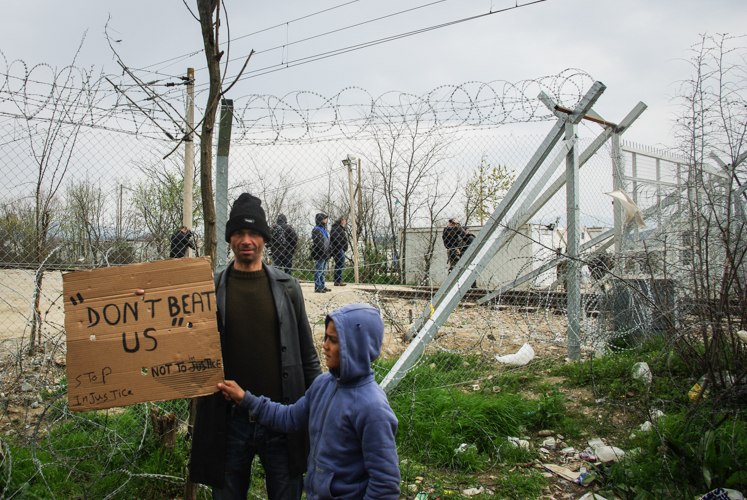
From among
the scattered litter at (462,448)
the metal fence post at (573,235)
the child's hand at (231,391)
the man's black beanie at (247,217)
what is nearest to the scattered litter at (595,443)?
the scattered litter at (462,448)

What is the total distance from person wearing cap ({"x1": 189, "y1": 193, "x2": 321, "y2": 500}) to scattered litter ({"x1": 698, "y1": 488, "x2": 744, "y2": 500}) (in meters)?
2.14

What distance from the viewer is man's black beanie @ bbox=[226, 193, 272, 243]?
83.4 inches

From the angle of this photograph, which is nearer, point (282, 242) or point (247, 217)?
point (247, 217)

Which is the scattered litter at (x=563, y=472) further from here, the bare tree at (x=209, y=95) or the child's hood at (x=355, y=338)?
the bare tree at (x=209, y=95)

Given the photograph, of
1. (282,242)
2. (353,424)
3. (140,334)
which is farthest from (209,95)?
(282,242)

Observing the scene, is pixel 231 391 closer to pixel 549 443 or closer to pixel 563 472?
pixel 563 472

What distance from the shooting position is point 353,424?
1.61m

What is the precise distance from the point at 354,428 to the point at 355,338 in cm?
32

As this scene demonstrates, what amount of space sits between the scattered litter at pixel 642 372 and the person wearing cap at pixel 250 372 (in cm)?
364

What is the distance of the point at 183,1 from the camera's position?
2266 millimetres

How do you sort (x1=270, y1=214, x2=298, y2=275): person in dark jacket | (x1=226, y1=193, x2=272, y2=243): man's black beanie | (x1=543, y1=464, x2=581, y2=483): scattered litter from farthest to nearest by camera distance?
1. (x1=270, y1=214, x2=298, y2=275): person in dark jacket
2. (x1=543, y1=464, x2=581, y2=483): scattered litter
3. (x1=226, y1=193, x2=272, y2=243): man's black beanie

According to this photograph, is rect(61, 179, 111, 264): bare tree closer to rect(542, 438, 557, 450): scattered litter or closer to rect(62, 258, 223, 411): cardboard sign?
rect(62, 258, 223, 411): cardboard sign

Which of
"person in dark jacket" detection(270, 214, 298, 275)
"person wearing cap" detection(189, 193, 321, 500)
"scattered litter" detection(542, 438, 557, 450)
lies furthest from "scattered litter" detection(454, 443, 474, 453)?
"person in dark jacket" detection(270, 214, 298, 275)

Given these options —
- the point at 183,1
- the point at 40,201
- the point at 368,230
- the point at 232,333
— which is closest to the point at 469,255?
the point at 232,333
